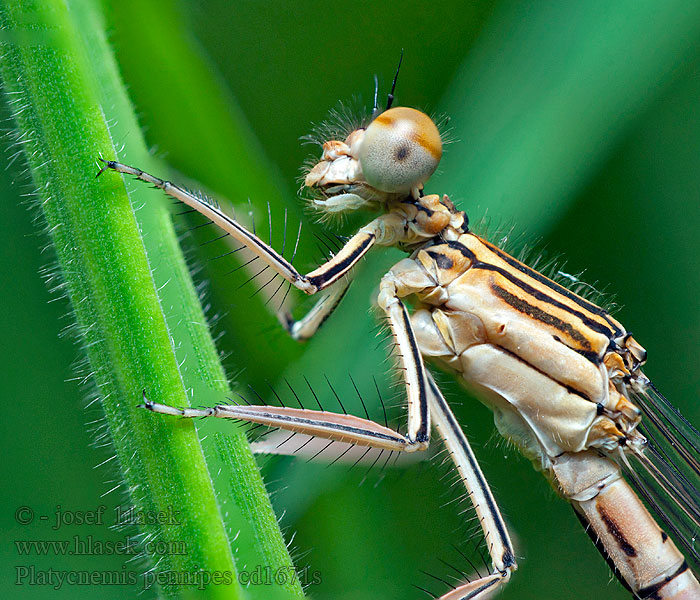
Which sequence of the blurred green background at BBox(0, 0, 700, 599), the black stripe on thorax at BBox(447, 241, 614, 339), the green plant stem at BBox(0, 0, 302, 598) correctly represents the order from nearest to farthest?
the green plant stem at BBox(0, 0, 302, 598), the black stripe on thorax at BBox(447, 241, 614, 339), the blurred green background at BBox(0, 0, 700, 599)

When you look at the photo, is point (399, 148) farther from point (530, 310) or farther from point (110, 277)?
point (110, 277)

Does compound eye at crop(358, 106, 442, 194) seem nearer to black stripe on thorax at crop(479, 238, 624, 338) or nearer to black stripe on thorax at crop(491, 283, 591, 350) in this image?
black stripe on thorax at crop(479, 238, 624, 338)

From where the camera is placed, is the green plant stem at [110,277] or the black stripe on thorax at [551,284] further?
the black stripe on thorax at [551,284]

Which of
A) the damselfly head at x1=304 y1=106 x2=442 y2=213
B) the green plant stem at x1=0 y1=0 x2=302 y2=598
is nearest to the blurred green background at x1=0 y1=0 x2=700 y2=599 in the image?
the damselfly head at x1=304 y1=106 x2=442 y2=213

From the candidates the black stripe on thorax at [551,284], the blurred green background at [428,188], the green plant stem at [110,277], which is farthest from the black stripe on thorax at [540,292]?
the green plant stem at [110,277]

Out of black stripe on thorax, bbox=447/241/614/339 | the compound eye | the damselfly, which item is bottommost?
the damselfly

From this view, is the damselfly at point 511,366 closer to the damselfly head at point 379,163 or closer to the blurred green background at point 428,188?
the damselfly head at point 379,163
